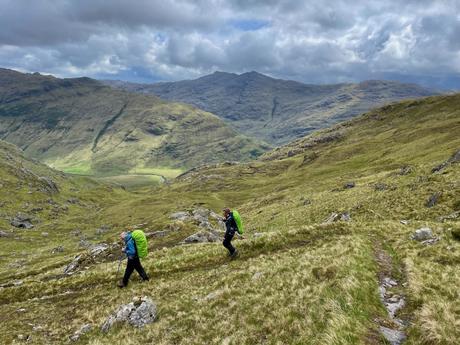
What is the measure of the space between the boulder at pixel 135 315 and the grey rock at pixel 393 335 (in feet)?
36.8

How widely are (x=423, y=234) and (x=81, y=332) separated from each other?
22.9 metres

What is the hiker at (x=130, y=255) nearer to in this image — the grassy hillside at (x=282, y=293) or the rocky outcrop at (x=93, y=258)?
the grassy hillside at (x=282, y=293)

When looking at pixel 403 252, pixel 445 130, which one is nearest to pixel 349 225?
pixel 403 252

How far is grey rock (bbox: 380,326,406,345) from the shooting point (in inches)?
536

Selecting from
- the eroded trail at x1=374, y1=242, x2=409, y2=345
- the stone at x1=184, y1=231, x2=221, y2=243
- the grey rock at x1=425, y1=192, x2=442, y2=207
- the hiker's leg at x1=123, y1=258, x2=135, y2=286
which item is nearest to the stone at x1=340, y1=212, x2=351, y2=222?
the grey rock at x1=425, y1=192, x2=442, y2=207

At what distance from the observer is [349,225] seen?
1309 inches

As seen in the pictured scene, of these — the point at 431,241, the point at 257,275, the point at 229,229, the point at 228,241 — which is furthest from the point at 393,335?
the point at 228,241

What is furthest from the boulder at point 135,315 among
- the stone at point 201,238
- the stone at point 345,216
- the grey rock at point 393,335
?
the stone at point 345,216

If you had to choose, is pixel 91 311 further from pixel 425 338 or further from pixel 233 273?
pixel 425 338

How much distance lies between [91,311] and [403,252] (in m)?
19.6

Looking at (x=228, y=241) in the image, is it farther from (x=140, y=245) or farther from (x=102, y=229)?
(x=102, y=229)

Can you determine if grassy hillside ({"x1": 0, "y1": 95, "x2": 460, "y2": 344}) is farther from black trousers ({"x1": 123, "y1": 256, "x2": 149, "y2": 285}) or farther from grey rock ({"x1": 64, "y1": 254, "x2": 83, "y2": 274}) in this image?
grey rock ({"x1": 64, "y1": 254, "x2": 83, "y2": 274})

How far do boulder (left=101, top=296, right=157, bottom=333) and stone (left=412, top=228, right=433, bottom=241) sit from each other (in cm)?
1875

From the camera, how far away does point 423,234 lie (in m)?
27.5
